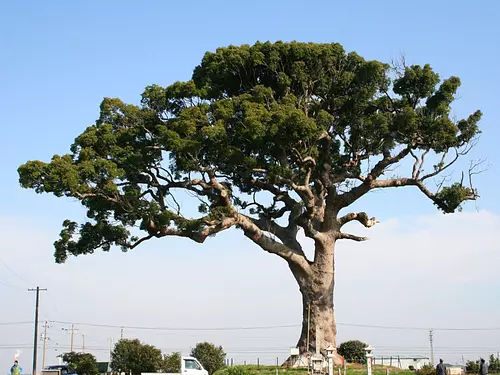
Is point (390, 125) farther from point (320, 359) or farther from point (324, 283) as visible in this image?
point (320, 359)

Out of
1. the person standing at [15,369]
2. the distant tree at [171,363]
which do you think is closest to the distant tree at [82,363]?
the distant tree at [171,363]

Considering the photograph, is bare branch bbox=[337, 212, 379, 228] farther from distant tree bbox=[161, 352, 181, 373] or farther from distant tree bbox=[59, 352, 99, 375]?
distant tree bbox=[59, 352, 99, 375]

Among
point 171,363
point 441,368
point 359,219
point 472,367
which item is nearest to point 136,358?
point 171,363

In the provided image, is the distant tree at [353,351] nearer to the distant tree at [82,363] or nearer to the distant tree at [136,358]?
the distant tree at [136,358]

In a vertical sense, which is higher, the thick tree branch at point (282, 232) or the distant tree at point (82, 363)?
the thick tree branch at point (282, 232)

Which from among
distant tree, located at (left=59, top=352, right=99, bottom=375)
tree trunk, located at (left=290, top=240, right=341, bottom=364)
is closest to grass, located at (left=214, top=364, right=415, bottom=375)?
tree trunk, located at (left=290, top=240, right=341, bottom=364)

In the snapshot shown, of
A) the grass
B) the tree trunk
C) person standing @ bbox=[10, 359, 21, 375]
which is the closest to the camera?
the grass

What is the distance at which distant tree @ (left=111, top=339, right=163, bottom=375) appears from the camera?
44750 millimetres

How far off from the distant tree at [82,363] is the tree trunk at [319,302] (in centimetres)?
1699

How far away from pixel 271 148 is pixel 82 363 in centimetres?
2271

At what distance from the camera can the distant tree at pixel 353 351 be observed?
36719 millimetres

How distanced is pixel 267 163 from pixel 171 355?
1832 centimetres

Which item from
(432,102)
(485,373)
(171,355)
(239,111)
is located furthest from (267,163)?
(171,355)

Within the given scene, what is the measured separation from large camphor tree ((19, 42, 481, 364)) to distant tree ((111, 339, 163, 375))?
13241 mm
